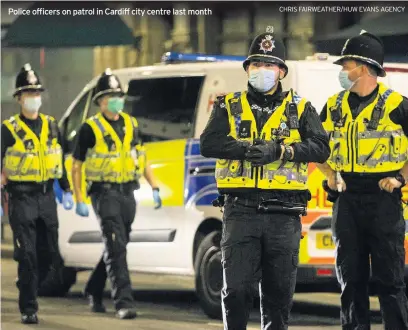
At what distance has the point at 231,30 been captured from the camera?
1234 cm

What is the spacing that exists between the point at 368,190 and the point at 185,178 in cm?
254

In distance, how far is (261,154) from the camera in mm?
7297

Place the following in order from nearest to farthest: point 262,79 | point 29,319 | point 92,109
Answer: point 262,79 → point 29,319 → point 92,109

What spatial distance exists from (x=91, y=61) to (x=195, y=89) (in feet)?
8.54

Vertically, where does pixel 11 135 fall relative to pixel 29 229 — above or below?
above

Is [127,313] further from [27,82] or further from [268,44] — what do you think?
[268,44]

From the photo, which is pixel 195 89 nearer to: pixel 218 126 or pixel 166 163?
pixel 166 163

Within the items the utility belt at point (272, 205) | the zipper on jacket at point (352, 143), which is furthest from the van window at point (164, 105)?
the utility belt at point (272, 205)

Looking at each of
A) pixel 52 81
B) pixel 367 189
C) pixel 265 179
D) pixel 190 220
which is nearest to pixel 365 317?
pixel 367 189

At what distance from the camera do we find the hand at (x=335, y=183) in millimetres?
8250

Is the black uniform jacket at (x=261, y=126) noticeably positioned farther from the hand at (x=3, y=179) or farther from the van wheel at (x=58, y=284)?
the van wheel at (x=58, y=284)

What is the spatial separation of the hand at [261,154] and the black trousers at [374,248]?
3.36 feet

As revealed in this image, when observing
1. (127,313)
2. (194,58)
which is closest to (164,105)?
(194,58)

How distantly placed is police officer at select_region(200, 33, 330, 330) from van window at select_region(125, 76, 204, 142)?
3025 mm
